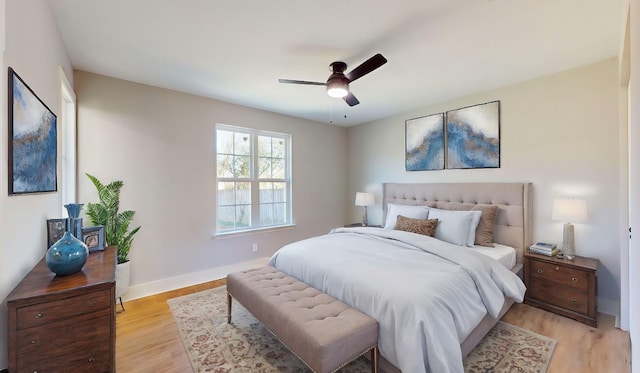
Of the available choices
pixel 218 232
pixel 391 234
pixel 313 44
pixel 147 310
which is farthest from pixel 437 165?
pixel 147 310

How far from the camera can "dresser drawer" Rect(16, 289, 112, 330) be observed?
1218 mm

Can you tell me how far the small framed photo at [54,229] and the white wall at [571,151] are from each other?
4070mm

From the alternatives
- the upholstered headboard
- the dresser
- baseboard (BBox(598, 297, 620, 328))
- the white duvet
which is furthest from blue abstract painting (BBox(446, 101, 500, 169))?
the dresser

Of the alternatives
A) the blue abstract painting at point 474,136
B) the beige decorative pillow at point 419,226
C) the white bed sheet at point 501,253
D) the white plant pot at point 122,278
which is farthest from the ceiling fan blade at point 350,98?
the white plant pot at point 122,278

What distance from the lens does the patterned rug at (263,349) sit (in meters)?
1.86

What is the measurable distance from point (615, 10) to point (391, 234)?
234cm

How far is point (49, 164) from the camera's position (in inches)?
68.4

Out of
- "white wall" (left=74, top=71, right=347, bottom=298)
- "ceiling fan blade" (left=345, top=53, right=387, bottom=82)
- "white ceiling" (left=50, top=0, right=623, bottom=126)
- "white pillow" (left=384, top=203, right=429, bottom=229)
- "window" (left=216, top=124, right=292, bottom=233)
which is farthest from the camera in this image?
"window" (left=216, top=124, right=292, bottom=233)

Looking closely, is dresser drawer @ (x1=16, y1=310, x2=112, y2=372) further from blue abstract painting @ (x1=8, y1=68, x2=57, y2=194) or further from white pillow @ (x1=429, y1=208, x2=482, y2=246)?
white pillow @ (x1=429, y1=208, x2=482, y2=246)

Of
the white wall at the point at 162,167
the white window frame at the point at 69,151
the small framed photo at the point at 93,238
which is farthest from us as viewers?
the white wall at the point at 162,167

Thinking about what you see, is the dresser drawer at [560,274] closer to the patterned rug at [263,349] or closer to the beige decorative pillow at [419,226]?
the patterned rug at [263,349]

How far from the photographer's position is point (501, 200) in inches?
122

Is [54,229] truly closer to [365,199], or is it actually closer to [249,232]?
[249,232]

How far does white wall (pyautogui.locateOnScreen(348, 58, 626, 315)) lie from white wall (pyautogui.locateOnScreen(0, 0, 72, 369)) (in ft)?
13.1
